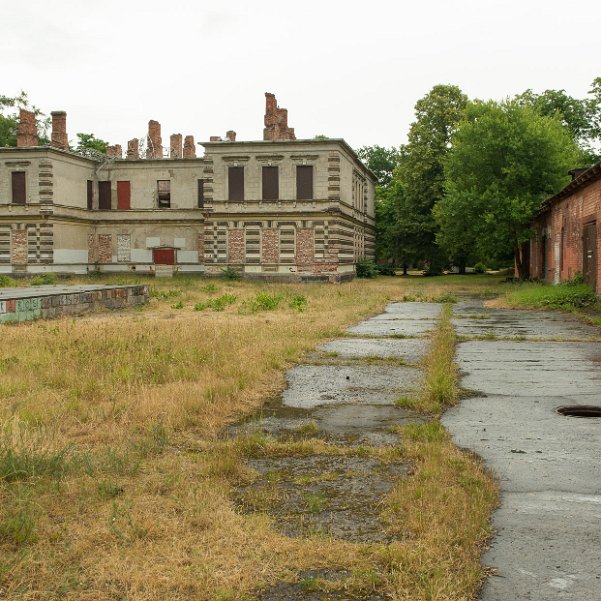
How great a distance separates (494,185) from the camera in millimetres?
29469

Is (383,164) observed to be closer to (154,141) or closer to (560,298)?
(154,141)

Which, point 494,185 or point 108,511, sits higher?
point 494,185

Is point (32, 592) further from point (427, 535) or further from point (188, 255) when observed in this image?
point (188, 255)

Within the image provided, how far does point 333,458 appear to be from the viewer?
17.5ft

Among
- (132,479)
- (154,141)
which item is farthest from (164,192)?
(132,479)

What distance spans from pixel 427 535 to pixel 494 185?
27861mm

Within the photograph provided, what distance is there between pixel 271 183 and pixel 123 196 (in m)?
11.0

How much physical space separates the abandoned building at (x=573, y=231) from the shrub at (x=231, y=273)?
16.4m

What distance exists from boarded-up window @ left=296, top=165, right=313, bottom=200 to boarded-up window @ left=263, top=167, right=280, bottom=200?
1170mm

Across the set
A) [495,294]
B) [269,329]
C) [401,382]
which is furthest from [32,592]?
[495,294]

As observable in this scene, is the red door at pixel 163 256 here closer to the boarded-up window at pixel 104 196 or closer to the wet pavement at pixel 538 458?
the boarded-up window at pixel 104 196

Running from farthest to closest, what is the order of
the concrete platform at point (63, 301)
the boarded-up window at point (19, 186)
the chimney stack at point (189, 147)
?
1. the chimney stack at point (189, 147)
2. the boarded-up window at point (19, 186)
3. the concrete platform at point (63, 301)

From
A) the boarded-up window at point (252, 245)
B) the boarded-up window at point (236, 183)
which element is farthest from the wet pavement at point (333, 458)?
the boarded-up window at point (236, 183)

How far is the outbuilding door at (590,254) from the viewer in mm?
20406
